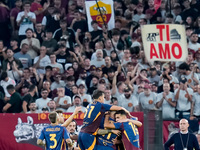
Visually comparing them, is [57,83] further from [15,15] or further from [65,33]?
[15,15]

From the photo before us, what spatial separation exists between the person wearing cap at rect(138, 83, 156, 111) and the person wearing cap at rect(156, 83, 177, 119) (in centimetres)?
22

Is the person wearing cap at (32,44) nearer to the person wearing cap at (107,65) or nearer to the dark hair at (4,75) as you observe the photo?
the dark hair at (4,75)

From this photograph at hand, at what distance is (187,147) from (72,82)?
5.33 meters

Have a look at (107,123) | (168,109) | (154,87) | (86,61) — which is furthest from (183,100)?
(107,123)

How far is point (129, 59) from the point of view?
67.3 feet

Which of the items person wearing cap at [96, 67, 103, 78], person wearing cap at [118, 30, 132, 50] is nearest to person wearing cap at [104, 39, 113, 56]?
person wearing cap at [118, 30, 132, 50]

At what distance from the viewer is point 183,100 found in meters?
18.5

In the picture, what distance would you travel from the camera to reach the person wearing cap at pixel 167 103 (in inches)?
724

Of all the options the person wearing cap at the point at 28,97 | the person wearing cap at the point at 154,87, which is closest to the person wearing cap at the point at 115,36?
the person wearing cap at the point at 154,87

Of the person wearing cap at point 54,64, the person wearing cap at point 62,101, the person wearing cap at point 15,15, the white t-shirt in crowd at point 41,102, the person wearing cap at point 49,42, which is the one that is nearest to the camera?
the person wearing cap at point 62,101

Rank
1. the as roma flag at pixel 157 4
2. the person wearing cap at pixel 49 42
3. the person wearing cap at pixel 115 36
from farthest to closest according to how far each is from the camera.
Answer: the person wearing cap at pixel 49 42
the person wearing cap at pixel 115 36
the as roma flag at pixel 157 4

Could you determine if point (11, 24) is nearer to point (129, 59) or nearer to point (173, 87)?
point (129, 59)

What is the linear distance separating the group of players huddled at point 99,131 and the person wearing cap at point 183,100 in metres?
3.49

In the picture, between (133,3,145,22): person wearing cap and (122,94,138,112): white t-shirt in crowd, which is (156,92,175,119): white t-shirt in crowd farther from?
(133,3,145,22): person wearing cap
